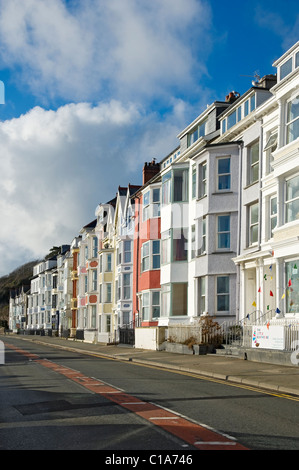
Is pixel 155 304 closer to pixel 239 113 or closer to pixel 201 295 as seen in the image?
pixel 201 295

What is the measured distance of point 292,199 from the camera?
23.1m

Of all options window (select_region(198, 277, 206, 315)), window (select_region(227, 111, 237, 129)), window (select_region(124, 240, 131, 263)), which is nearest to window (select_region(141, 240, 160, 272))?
window (select_region(198, 277, 206, 315))

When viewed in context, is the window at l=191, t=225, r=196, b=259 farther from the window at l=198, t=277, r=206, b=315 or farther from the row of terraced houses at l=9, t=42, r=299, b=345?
the window at l=198, t=277, r=206, b=315

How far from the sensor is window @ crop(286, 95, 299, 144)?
75.8 feet

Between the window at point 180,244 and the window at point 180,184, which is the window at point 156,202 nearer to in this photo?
the window at point 180,184

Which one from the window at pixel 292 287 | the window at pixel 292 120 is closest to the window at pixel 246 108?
the window at pixel 292 120

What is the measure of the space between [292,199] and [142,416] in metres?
14.3

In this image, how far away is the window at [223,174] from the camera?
30.9 m

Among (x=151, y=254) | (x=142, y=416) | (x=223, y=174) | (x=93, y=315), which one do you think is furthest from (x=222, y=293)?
(x=93, y=315)

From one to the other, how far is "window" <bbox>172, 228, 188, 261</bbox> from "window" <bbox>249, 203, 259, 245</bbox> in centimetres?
652

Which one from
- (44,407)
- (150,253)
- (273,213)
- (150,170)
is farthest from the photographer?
(150,170)

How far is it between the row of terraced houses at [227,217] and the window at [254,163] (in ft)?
0.16

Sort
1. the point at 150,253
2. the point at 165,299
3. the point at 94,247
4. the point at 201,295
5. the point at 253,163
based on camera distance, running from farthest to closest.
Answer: the point at 94,247, the point at 150,253, the point at 165,299, the point at 201,295, the point at 253,163

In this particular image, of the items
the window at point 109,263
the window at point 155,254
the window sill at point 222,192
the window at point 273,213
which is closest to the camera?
the window at point 273,213
